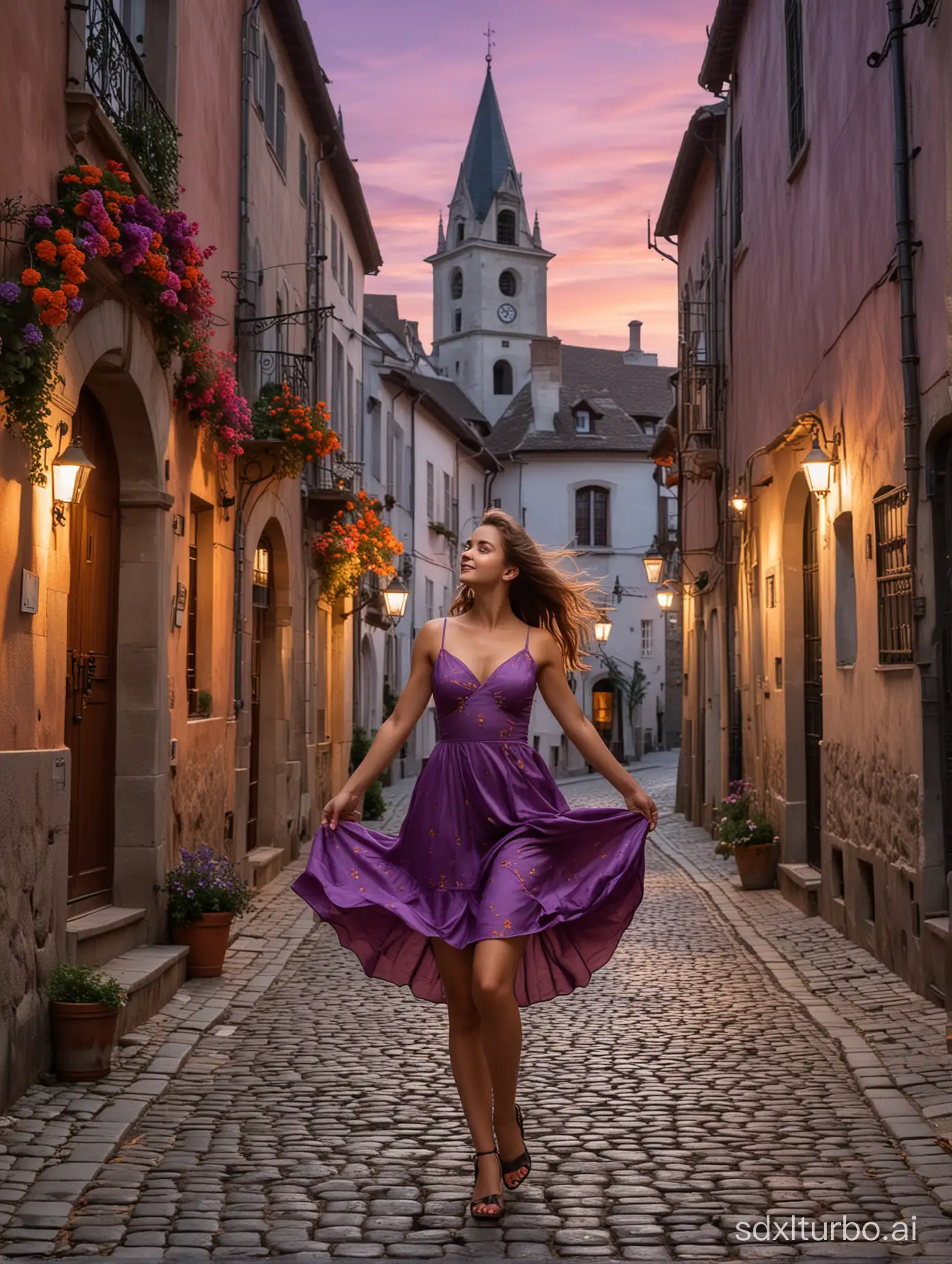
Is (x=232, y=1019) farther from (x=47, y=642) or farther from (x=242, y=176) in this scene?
(x=242, y=176)

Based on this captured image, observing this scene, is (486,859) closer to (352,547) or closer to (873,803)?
(873,803)

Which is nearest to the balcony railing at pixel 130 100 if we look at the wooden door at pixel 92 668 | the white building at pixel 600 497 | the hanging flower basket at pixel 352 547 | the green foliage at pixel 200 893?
the wooden door at pixel 92 668

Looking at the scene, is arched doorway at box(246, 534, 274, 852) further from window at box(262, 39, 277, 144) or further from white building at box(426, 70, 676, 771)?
white building at box(426, 70, 676, 771)

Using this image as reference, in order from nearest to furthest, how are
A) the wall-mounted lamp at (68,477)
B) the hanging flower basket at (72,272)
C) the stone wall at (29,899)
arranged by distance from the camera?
the stone wall at (29,899) < the hanging flower basket at (72,272) < the wall-mounted lamp at (68,477)

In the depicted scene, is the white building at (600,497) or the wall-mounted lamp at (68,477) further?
the white building at (600,497)

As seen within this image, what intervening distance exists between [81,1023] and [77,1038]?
0.07 m

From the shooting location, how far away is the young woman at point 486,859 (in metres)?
5.25

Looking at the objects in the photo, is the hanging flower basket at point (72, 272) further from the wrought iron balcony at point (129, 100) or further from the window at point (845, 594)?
the window at point (845, 594)

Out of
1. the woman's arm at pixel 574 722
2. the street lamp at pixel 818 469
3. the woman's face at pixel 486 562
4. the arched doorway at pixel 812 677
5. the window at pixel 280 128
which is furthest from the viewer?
the window at pixel 280 128

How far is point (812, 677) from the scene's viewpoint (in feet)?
47.1

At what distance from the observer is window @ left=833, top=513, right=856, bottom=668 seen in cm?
1209

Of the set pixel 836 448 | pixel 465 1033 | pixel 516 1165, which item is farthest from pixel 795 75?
pixel 516 1165

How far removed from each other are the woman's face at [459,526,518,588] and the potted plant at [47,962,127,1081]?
275cm

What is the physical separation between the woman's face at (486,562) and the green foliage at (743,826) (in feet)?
32.5
